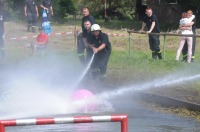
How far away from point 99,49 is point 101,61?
1.42ft

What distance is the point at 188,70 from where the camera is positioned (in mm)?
16734

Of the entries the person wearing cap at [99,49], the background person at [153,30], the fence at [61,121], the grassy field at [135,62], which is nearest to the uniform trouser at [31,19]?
the grassy field at [135,62]

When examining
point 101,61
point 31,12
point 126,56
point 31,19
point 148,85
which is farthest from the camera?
point 31,19

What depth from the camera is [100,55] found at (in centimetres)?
1503

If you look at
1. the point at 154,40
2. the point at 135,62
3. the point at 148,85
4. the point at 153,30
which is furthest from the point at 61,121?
the point at 153,30

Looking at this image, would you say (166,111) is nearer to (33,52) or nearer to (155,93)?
(155,93)

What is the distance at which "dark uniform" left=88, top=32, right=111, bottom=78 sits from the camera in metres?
14.8

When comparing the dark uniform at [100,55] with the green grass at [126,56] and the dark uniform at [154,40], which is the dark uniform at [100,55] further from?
the dark uniform at [154,40]

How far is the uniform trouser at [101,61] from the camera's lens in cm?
1500

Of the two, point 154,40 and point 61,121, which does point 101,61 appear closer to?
point 154,40

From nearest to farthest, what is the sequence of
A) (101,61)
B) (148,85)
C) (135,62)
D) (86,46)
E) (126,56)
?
1. (148,85)
2. (101,61)
3. (86,46)
4. (135,62)
5. (126,56)

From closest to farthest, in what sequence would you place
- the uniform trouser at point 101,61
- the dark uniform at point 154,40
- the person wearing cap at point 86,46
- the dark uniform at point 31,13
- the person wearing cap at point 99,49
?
the person wearing cap at point 99,49 < the uniform trouser at point 101,61 < the person wearing cap at point 86,46 < the dark uniform at point 154,40 < the dark uniform at point 31,13

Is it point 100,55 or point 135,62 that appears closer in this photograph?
point 100,55

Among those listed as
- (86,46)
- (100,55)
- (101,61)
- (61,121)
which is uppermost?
(61,121)
